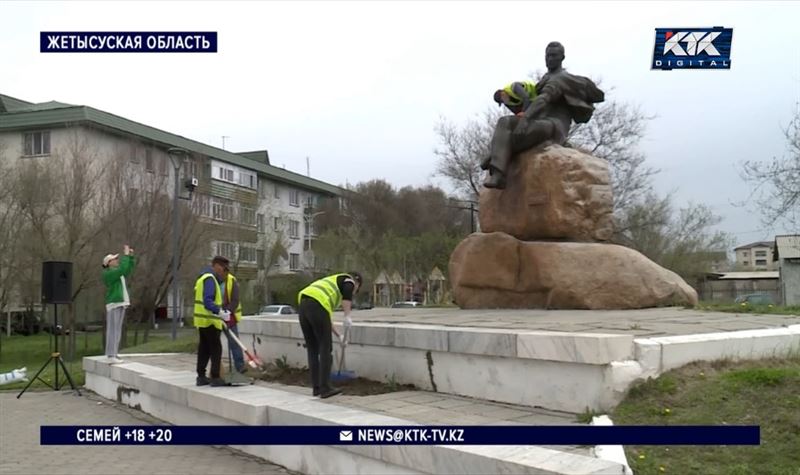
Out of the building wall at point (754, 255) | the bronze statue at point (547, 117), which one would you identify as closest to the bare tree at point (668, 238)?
the bronze statue at point (547, 117)

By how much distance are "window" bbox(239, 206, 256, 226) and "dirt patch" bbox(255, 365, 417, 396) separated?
106ft

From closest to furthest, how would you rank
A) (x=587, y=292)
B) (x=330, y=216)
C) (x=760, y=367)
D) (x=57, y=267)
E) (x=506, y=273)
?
1. (x=760, y=367)
2. (x=587, y=292)
3. (x=506, y=273)
4. (x=57, y=267)
5. (x=330, y=216)

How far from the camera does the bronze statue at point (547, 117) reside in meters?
10.8

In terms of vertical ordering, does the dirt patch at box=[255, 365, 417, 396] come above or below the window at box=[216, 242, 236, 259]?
below

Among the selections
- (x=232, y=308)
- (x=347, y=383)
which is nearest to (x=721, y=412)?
(x=347, y=383)

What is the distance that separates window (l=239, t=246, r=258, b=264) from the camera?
38.8 m

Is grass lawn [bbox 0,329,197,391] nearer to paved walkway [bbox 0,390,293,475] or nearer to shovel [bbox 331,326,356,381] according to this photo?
paved walkway [bbox 0,390,293,475]

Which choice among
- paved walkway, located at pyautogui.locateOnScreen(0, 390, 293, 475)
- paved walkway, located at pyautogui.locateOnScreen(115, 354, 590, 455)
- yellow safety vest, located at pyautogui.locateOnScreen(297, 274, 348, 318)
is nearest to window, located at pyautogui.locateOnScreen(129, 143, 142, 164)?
paved walkway, located at pyautogui.locateOnScreen(0, 390, 293, 475)

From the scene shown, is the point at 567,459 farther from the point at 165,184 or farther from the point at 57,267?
the point at 165,184

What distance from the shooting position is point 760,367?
6086 mm

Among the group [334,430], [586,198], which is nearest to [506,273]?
[586,198]

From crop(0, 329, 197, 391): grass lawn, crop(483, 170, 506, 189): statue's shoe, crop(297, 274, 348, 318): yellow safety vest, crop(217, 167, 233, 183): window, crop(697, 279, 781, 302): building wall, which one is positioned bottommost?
crop(0, 329, 197, 391): grass lawn

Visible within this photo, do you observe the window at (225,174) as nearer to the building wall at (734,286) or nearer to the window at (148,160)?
the window at (148,160)

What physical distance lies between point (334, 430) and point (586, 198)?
21.2ft
